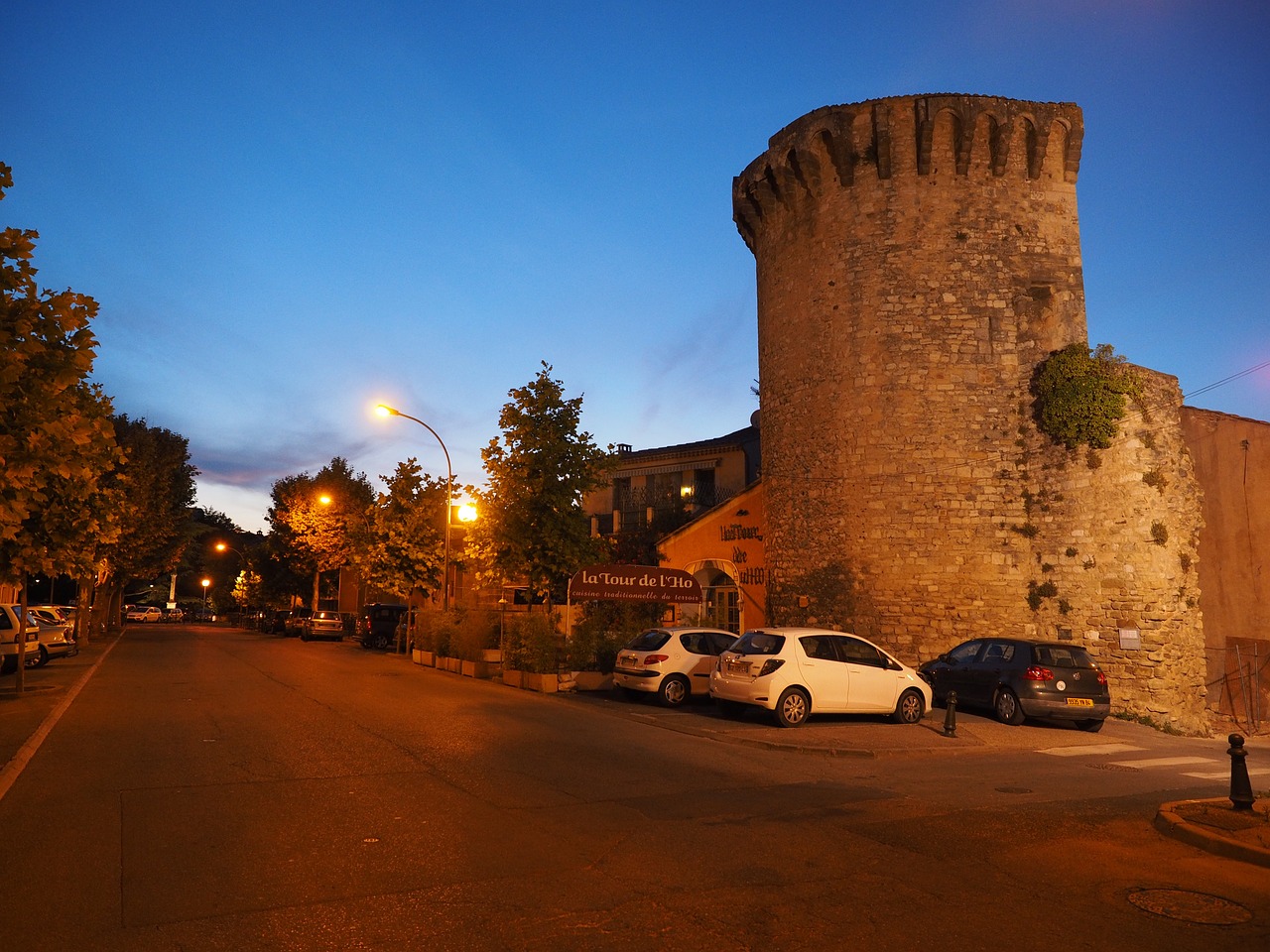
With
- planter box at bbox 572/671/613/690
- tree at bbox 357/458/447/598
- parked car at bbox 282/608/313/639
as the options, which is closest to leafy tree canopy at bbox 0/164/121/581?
Result: planter box at bbox 572/671/613/690

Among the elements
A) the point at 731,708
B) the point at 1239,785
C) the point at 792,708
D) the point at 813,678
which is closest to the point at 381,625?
the point at 731,708

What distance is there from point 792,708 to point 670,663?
11.2 ft

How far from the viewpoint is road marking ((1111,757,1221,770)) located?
11698 millimetres

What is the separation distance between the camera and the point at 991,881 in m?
5.84

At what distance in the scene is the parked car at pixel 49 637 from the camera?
80.9 feet

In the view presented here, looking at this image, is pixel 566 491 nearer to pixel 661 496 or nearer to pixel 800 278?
pixel 800 278

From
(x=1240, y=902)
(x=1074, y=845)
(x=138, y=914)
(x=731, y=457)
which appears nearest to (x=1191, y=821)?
(x=1074, y=845)

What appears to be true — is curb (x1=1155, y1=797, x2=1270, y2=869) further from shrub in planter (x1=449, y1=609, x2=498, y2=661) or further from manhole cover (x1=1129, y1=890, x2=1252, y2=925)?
shrub in planter (x1=449, y1=609, x2=498, y2=661)

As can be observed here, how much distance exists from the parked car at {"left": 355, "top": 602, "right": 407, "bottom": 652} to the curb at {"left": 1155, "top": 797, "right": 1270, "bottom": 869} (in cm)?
3367

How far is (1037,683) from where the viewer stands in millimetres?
14844

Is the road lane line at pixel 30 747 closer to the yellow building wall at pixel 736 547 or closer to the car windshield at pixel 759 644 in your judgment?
the car windshield at pixel 759 644

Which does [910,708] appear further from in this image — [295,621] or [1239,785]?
[295,621]

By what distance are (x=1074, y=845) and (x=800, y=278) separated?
1809 cm

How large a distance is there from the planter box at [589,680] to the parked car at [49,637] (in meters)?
16.0
